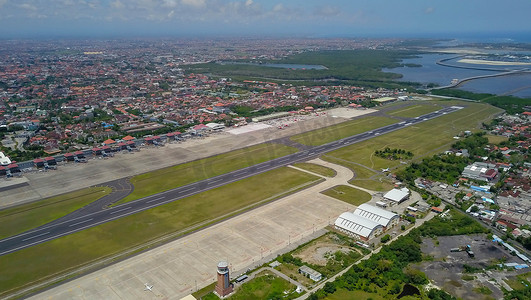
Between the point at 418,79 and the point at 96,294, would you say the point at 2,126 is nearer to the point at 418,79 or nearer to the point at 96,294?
the point at 96,294

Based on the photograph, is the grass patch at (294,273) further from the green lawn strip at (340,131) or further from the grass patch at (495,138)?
the grass patch at (495,138)

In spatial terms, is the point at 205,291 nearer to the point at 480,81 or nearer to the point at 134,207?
the point at 134,207

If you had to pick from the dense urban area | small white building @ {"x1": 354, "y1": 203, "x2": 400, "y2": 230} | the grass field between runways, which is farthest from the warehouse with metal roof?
the grass field between runways

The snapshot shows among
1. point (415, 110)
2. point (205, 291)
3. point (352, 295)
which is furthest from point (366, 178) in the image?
point (415, 110)

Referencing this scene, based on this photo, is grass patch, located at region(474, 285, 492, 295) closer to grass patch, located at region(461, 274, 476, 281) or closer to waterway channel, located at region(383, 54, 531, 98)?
grass patch, located at region(461, 274, 476, 281)

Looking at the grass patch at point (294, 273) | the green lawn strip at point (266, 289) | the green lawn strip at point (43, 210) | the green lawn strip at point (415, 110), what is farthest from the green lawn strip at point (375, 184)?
the green lawn strip at point (415, 110)

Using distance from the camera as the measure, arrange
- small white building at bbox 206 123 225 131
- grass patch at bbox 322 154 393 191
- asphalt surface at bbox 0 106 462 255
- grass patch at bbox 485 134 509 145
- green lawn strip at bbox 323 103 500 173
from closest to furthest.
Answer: asphalt surface at bbox 0 106 462 255
grass patch at bbox 322 154 393 191
green lawn strip at bbox 323 103 500 173
grass patch at bbox 485 134 509 145
small white building at bbox 206 123 225 131
